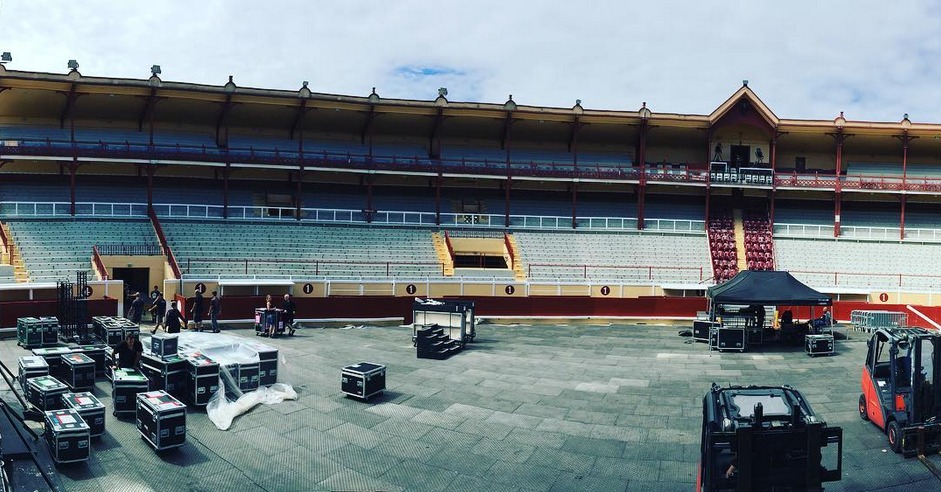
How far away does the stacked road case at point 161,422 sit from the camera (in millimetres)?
11258

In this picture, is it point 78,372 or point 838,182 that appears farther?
point 838,182

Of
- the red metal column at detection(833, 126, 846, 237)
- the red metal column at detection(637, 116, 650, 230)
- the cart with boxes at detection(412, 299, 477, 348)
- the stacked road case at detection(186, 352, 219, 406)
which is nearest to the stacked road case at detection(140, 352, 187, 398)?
the stacked road case at detection(186, 352, 219, 406)

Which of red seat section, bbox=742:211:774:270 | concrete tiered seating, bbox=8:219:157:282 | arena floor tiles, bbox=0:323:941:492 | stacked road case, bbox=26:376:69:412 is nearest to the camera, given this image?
arena floor tiles, bbox=0:323:941:492

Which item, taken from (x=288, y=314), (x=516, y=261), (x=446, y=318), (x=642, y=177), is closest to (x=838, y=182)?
(x=642, y=177)

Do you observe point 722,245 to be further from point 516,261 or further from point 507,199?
point 507,199

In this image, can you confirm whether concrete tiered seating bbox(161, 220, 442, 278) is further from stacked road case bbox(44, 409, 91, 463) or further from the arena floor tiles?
stacked road case bbox(44, 409, 91, 463)

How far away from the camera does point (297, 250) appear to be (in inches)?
1310

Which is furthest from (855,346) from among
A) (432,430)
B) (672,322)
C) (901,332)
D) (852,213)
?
(852,213)

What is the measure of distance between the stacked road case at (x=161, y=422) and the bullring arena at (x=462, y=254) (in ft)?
0.89

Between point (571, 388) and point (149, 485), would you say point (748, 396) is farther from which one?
point (149, 485)

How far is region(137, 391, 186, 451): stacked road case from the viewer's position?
11258mm

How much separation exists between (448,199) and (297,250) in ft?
37.6

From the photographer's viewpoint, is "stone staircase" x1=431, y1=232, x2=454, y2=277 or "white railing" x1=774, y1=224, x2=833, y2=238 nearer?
"stone staircase" x1=431, y1=232, x2=454, y2=277

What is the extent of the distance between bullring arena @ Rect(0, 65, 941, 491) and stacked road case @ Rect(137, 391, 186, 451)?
0.27m
